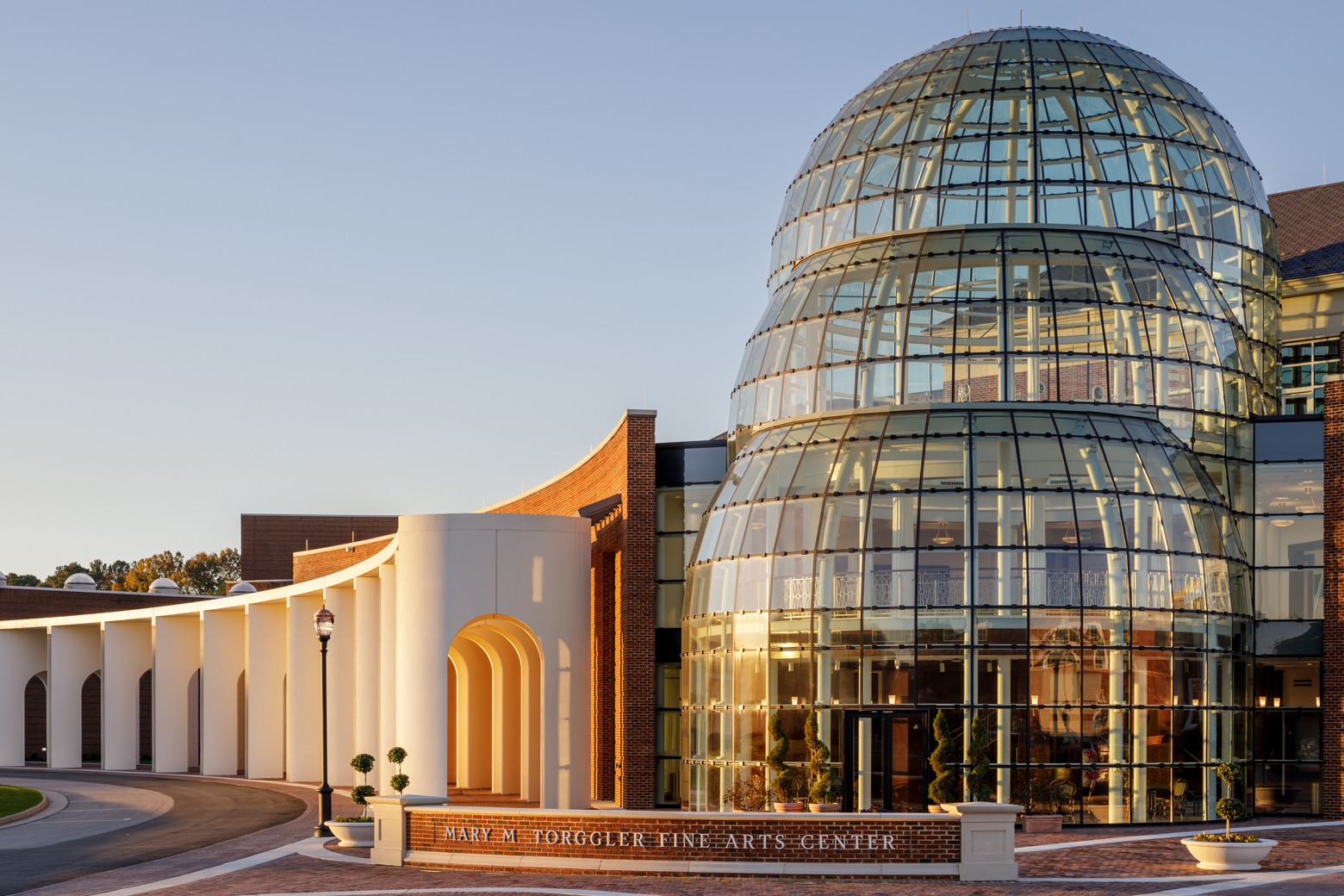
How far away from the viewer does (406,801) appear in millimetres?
29562

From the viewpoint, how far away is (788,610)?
3675cm

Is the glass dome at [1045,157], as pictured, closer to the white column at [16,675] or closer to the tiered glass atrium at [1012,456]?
the tiered glass atrium at [1012,456]

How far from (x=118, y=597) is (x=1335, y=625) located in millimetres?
65009

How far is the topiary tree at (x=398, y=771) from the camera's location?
3666cm

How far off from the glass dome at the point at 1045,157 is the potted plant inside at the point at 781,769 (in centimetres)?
1339

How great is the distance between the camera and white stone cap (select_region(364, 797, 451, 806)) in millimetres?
29547

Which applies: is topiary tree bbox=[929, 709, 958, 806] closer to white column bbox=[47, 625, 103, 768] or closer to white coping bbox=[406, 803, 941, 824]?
white coping bbox=[406, 803, 941, 824]

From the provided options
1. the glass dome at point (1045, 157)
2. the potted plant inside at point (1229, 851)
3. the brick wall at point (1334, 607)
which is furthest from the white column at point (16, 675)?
the potted plant inside at point (1229, 851)

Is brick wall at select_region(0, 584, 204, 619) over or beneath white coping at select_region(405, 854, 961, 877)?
over

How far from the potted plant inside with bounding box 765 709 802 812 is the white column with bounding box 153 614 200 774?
3709 cm

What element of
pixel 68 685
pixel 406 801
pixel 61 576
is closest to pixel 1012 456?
pixel 406 801

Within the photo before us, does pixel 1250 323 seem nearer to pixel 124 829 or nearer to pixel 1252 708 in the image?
pixel 1252 708

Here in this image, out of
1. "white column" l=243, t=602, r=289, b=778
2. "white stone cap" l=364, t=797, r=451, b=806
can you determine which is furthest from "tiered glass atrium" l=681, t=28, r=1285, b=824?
"white column" l=243, t=602, r=289, b=778

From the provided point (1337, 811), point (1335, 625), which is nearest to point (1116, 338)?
point (1335, 625)
